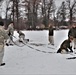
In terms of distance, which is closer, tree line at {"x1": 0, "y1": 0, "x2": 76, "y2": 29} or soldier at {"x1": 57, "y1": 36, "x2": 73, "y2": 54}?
soldier at {"x1": 57, "y1": 36, "x2": 73, "y2": 54}

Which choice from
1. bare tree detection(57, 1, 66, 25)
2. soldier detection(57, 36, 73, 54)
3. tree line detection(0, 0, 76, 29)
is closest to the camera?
soldier detection(57, 36, 73, 54)

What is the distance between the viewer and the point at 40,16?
7375cm

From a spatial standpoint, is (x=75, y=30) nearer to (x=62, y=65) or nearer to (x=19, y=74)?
(x=62, y=65)

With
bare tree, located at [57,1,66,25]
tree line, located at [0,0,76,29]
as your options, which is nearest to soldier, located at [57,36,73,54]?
tree line, located at [0,0,76,29]

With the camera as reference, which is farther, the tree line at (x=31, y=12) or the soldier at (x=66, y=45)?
the tree line at (x=31, y=12)

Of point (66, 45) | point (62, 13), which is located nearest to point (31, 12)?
point (62, 13)

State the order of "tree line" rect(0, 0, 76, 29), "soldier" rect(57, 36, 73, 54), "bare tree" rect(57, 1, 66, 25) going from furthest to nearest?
"bare tree" rect(57, 1, 66, 25)
"tree line" rect(0, 0, 76, 29)
"soldier" rect(57, 36, 73, 54)

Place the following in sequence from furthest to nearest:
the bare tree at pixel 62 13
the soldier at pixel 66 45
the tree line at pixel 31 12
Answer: the bare tree at pixel 62 13, the tree line at pixel 31 12, the soldier at pixel 66 45

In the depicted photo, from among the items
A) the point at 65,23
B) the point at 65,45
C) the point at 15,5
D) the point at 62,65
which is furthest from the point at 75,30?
the point at 65,23

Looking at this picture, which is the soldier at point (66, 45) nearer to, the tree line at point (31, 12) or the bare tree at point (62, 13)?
the tree line at point (31, 12)

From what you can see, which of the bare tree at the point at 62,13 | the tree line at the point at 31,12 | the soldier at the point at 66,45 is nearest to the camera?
the soldier at the point at 66,45

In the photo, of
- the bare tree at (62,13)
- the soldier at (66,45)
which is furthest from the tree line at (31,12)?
the soldier at (66,45)

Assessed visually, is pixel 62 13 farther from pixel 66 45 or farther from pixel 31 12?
pixel 66 45

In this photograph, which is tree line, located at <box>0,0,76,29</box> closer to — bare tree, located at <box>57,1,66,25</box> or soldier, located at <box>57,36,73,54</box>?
bare tree, located at <box>57,1,66,25</box>
